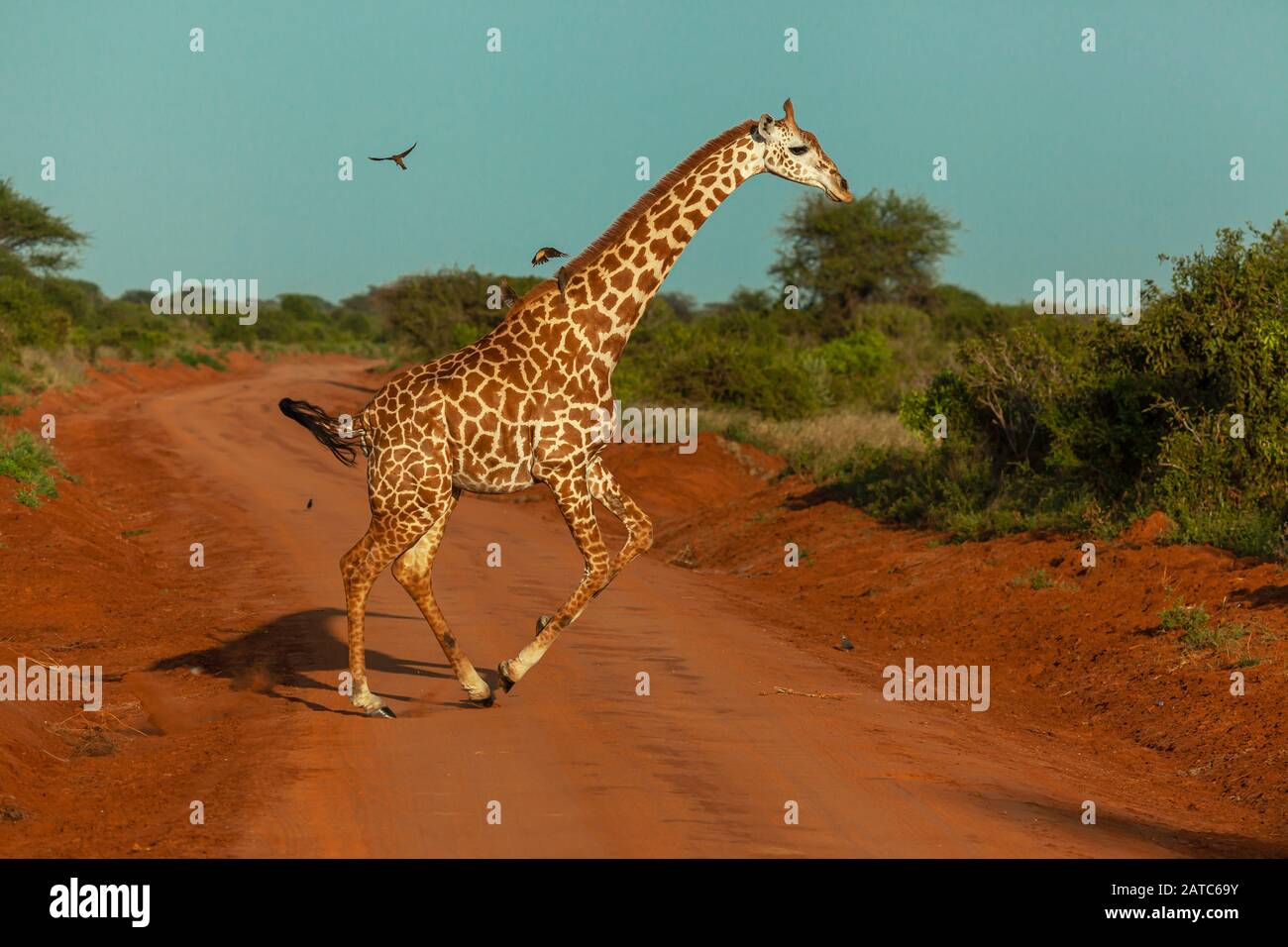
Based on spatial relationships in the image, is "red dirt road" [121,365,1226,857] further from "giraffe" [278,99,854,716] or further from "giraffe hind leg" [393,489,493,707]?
"giraffe" [278,99,854,716]

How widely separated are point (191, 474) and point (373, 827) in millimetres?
18290

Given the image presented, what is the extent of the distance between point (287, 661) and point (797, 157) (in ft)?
17.3

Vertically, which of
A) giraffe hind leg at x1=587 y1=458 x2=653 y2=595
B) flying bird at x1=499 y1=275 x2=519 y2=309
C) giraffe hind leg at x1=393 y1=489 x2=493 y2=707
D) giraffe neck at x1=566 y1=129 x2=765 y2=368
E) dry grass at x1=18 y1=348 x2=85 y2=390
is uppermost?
dry grass at x1=18 y1=348 x2=85 y2=390

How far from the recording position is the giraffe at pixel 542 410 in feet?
29.8

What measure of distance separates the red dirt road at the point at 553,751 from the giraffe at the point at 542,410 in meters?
0.89

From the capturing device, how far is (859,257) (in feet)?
169

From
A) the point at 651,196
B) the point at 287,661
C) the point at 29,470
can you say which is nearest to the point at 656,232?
the point at 651,196

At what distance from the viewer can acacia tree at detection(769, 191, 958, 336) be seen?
51.5 meters

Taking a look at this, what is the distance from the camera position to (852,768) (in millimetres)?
8016

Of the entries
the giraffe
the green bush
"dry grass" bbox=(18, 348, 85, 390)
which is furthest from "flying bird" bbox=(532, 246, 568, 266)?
"dry grass" bbox=(18, 348, 85, 390)

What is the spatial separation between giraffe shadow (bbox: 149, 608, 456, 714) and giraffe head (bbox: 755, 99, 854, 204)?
4262 mm

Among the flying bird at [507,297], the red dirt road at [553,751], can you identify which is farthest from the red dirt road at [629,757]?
the flying bird at [507,297]

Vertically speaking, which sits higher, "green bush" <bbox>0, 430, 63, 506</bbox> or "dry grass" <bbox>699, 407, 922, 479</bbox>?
"dry grass" <bbox>699, 407, 922, 479</bbox>
